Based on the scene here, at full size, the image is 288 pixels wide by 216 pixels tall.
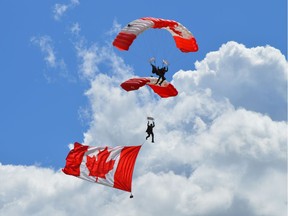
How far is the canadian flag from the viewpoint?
6066cm

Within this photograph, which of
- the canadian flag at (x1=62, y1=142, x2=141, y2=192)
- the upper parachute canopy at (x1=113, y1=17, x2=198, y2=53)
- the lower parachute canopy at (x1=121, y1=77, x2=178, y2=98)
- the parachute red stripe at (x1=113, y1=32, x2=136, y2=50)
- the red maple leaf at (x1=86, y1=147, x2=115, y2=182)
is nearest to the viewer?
the parachute red stripe at (x1=113, y1=32, x2=136, y2=50)

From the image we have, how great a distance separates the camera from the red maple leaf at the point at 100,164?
61375 millimetres

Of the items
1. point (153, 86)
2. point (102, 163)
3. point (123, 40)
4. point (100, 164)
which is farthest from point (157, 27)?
point (100, 164)

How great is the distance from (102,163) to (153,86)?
834 cm

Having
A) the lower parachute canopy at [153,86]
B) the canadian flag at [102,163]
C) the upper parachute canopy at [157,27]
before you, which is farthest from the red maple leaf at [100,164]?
the upper parachute canopy at [157,27]

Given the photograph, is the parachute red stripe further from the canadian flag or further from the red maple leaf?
the red maple leaf

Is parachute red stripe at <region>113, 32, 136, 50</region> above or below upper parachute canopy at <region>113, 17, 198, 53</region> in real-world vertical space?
below

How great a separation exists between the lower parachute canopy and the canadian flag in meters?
5.73

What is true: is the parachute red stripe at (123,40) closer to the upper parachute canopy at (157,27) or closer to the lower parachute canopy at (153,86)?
the upper parachute canopy at (157,27)

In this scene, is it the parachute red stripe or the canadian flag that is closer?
the parachute red stripe

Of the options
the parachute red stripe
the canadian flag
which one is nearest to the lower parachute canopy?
the parachute red stripe

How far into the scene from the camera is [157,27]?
5875 centimetres

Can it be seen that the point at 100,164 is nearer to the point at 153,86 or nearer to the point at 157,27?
the point at 153,86

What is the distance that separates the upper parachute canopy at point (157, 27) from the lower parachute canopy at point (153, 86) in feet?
12.0
